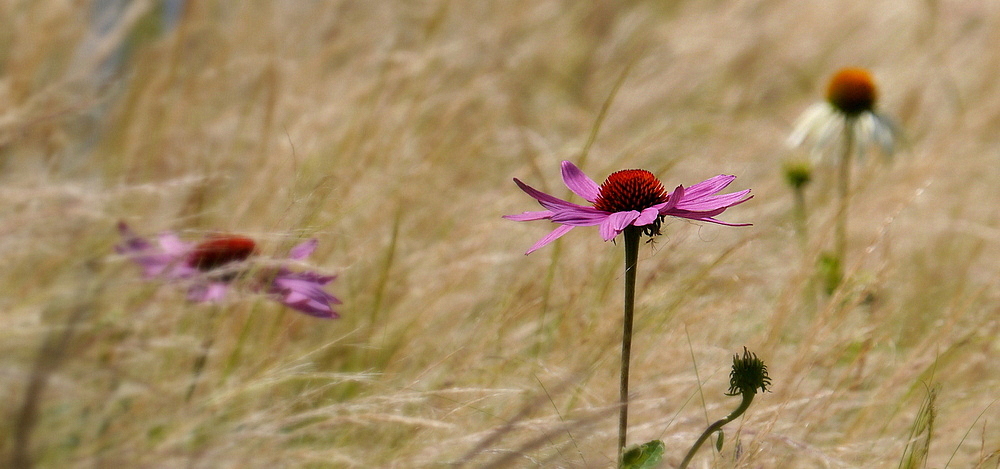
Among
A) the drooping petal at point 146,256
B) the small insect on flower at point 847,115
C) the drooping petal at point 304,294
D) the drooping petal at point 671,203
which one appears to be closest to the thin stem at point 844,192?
the small insect on flower at point 847,115

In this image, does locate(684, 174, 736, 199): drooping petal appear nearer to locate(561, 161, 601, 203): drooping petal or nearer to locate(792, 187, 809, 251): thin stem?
locate(561, 161, 601, 203): drooping petal

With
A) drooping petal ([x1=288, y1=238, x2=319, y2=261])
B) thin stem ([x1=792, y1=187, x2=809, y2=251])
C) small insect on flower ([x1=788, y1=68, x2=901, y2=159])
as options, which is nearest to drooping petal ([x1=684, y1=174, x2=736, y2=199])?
drooping petal ([x1=288, y1=238, x2=319, y2=261])

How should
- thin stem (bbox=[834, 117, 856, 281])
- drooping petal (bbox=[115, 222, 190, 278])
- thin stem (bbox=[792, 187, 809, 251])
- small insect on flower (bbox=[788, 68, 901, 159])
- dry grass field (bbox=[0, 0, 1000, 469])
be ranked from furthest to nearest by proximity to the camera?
small insect on flower (bbox=[788, 68, 901, 159]) < thin stem (bbox=[792, 187, 809, 251]) < thin stem (bbox=[834, 117, 856, 281]) < drooping petal (bbox=[115, 222, 190, 278]) < dry grass field (bbox=[0, 0, 1000, 469])


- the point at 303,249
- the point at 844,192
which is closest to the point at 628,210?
the point at 303,249

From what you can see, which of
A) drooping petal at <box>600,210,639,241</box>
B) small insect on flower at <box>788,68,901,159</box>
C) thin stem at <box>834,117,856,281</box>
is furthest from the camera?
small insect on flower at <box>788,68,901,159</box>

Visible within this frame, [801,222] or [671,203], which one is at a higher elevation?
[801,222]

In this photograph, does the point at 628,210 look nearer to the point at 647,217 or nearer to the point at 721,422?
the point at 647,217

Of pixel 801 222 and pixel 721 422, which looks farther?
pixel 801 222

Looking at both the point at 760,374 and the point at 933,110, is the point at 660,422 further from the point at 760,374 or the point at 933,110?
the point at 933,110
